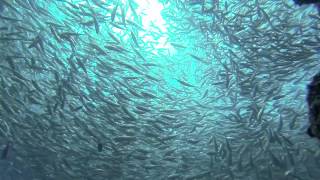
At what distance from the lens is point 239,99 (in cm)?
1128

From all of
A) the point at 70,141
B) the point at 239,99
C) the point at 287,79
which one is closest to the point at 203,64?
the point at 239,99

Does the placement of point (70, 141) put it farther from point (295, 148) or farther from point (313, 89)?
point (313, 89)

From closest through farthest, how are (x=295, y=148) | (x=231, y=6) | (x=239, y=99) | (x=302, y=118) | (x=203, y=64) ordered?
(x=231, y=6), (x=203, y=64), (x=239, y=99), (x=302, y=118), (x=295, y=148)

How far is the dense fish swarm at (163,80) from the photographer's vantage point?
897 centimetres

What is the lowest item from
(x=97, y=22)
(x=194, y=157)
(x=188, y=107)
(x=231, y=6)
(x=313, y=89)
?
(x=313, y=89)

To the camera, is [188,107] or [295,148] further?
[295,148]

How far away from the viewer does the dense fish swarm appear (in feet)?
29.4

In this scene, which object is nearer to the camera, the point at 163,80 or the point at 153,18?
the point at 153,18

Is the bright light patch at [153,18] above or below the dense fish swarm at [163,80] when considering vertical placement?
above

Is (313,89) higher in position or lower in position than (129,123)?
lower

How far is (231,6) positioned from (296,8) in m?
1.65

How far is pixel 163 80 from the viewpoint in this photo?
431 inches

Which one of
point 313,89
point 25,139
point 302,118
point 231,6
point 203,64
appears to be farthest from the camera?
point 25,139

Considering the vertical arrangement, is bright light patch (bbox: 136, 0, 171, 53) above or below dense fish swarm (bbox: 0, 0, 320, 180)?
above
